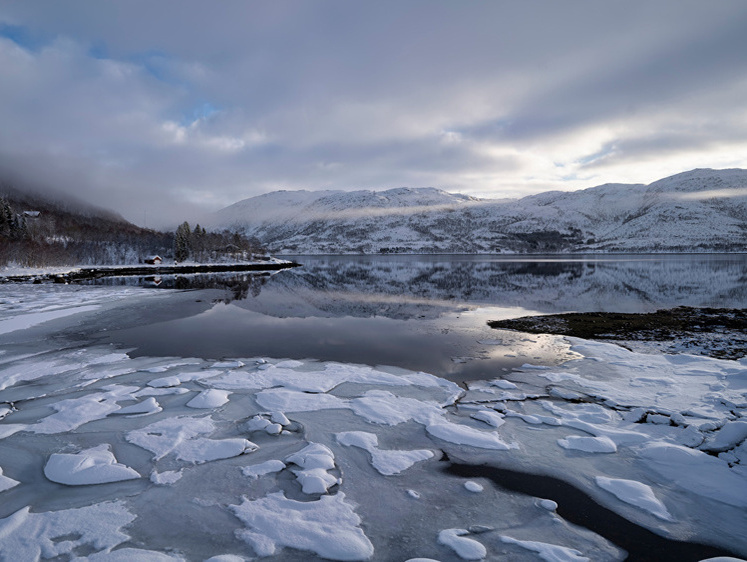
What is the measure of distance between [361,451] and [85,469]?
4.68 m

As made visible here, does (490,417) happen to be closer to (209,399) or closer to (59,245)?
(209,399)

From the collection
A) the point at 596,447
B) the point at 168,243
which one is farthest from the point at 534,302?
the point at 168,243

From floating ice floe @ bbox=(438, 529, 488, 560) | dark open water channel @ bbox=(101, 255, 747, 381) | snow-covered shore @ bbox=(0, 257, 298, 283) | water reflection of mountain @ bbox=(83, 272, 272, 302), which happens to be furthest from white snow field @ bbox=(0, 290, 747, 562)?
snow-covered shore @ bbox=(0, 257, 298, 283)

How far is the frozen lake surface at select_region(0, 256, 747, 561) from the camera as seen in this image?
15.6 feet

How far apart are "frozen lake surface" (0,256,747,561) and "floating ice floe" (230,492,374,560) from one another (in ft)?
0.09

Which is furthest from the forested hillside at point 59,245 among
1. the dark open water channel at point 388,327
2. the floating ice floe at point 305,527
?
the floating ice floe at point 305,527

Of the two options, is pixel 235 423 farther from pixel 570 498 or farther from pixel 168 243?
pixel 168 243

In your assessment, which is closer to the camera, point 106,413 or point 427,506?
point 427,506

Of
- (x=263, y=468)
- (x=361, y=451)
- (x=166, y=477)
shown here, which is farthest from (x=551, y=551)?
(x=166, y=477)

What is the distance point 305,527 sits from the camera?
16.1 ft

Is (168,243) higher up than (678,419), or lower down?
higher up

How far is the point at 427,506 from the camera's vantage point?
5.41 meters

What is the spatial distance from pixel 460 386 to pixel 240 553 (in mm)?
7286

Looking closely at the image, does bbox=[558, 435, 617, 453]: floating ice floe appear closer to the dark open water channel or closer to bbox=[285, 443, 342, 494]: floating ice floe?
the dark open water channel
